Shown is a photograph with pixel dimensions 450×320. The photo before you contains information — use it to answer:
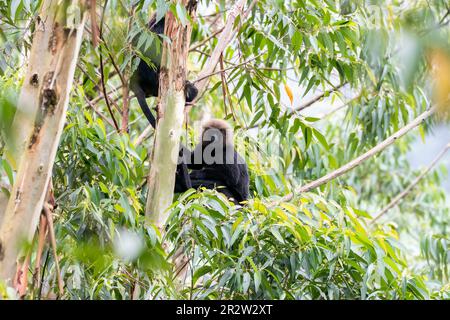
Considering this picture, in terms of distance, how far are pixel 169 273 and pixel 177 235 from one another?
0.19m

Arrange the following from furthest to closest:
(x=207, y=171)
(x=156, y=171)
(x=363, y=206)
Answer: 1. (x=363, y=206)
2. (x=207, y=171)
3. (x=156, y=171)

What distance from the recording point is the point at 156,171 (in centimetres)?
349

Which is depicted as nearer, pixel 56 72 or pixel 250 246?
pixel 56 72

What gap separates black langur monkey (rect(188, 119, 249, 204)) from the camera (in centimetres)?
489

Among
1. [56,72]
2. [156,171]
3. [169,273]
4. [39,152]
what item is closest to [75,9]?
[56,72]

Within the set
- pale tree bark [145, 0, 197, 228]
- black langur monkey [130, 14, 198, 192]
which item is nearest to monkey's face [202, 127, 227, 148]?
black langur monkey [130, 14, 198, 192]

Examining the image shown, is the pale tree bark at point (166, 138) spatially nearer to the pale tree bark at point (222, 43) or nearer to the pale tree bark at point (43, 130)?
the pale tree bark at point (222, 43)

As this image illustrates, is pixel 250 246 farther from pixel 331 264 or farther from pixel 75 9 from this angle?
pixel 75 9

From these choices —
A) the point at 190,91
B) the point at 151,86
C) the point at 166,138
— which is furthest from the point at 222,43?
the point at 151,86

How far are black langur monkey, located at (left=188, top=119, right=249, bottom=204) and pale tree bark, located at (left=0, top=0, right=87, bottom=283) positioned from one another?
97.6 inches

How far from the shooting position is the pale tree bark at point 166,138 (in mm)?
3492

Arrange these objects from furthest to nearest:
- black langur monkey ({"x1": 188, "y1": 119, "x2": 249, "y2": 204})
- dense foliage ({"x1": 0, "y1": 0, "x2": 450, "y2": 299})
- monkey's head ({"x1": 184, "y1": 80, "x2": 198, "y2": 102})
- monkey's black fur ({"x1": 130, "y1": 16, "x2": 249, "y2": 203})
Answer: black langur monkey ({"x1": 188, "y1": 119, "x2": 249, "y2": 204}) → monkey's black fur ({"x1": 130, "y1": 16, "x2": 249, "y2": 203}) → monkey's head ({"x1": 184, "y1": 80, "x2": 198, "y2": 102}) → dense foliage ({"x1": 0, "y1": 0, "x2": 450, "y2": 299})

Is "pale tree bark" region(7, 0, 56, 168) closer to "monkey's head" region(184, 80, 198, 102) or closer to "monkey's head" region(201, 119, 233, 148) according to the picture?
"monkey's head" region(184, 80, 198, 102)

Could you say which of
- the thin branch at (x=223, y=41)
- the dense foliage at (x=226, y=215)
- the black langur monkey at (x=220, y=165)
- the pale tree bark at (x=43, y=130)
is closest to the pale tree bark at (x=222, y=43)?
the thin branch at (x=223, y=41)
